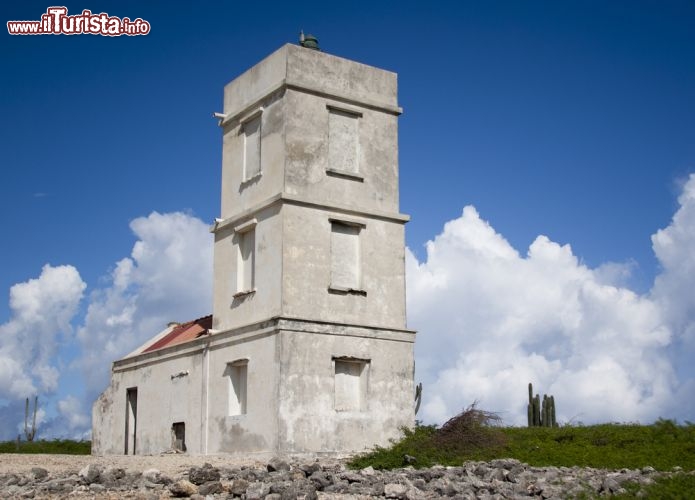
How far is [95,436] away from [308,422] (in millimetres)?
12772

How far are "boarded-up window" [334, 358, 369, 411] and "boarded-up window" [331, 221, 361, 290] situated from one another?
2.09 m

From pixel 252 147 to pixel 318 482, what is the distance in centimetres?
1277

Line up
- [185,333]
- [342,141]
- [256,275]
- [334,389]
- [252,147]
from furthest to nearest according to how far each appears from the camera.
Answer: [185,333], [252,147], [342,141], [256,275], [334,389]

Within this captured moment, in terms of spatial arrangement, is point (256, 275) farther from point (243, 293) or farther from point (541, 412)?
point (541, 412)

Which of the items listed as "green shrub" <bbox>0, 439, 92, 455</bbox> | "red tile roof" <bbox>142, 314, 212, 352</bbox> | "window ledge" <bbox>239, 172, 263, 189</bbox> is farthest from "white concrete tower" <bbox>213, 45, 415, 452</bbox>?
"green shrub" <bbox>0, 439, 92, 455</bbox>

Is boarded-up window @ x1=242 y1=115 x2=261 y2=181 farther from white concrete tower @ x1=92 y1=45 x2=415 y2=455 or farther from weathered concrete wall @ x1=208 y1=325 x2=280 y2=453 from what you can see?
weathered concrete wall @ x1=208 y1=325 x2=280 y2=453

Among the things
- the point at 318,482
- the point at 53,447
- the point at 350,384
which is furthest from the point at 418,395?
the point at 53,447

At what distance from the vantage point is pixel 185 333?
3134 centimetres

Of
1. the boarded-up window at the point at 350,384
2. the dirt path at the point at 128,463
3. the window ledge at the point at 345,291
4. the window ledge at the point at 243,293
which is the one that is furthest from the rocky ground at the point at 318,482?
the window ledge at the point at 243,293

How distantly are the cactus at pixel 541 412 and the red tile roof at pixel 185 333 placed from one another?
11.5 metres

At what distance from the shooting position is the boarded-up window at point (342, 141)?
2691 centimetres

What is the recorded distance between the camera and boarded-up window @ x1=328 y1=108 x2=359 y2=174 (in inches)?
1059

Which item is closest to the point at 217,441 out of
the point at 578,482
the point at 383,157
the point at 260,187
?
the point at 260,187

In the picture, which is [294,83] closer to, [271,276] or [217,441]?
[271,276]
